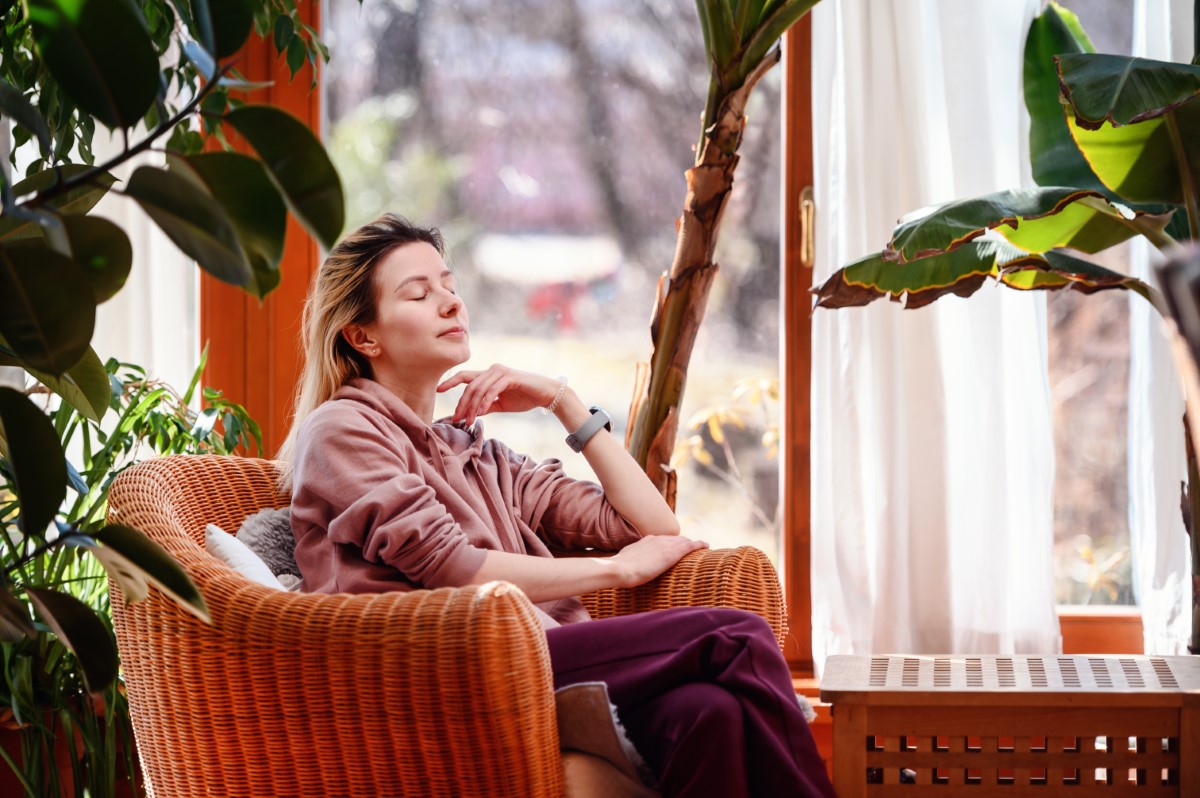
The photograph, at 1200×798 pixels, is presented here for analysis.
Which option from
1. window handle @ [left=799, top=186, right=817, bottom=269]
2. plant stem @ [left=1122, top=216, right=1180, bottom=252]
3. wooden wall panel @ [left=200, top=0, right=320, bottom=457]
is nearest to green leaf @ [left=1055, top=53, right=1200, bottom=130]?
plant stem @ [left=1122, top=216, right=1180, bottom=252]

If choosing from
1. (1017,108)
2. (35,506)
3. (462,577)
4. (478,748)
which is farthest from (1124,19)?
(35,506)

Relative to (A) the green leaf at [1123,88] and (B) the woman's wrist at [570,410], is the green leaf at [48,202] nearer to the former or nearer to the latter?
(B) the woman's wrist at [570,410]

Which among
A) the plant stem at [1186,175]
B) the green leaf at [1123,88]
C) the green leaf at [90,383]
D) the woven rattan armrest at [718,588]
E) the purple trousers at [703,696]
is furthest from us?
the plant stem at [1186,175]

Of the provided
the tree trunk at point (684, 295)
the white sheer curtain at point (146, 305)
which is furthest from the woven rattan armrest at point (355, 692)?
the white sheer curtain at point (146, 305)

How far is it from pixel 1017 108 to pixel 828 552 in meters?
1.11

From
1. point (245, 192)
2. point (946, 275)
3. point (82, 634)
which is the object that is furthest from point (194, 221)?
point (946, 275)

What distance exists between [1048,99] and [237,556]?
6.27 ft

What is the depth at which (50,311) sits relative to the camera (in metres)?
0.88

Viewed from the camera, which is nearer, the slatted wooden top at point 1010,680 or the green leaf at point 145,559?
the green leaf at point 145,559

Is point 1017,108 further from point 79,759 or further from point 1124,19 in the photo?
point 79,759

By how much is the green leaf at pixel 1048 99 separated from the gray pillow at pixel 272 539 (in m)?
1.73

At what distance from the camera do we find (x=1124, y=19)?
2902mm

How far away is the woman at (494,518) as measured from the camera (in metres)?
1.49

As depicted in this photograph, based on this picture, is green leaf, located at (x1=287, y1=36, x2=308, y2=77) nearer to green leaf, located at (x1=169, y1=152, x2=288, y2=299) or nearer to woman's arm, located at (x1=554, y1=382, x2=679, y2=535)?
woman's arm, located at (x1=554, y1=382, x2=679, y2=535)
